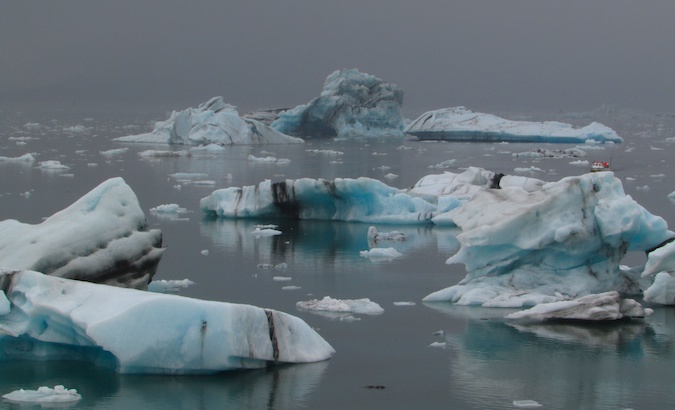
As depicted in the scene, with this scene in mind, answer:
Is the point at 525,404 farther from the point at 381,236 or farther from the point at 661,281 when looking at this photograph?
the point at 381,236

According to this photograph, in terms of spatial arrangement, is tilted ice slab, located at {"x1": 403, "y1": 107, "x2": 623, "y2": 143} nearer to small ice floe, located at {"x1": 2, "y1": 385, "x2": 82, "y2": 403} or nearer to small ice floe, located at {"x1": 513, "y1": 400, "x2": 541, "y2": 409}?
small ice floe, located at {"x1": 513, "y1": 400, "x2": 541, "y2": 409}

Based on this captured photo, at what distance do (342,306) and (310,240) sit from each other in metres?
4.70

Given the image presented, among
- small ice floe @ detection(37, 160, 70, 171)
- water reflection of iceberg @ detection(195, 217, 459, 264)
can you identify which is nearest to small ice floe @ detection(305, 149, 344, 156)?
small ice floe @ detection(37, 160, 70, 171)

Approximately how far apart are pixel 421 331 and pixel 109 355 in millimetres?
2844

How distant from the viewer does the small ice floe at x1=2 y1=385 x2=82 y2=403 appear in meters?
6.33

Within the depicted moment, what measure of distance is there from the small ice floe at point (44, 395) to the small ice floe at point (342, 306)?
3.11 metres

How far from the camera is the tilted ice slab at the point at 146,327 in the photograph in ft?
21.7

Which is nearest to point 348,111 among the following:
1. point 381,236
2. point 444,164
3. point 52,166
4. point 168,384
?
point 444,164

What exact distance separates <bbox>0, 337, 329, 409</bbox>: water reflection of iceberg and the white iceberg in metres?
2.49

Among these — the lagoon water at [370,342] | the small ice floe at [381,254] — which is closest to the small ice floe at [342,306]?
the lagoon water at [370,342]

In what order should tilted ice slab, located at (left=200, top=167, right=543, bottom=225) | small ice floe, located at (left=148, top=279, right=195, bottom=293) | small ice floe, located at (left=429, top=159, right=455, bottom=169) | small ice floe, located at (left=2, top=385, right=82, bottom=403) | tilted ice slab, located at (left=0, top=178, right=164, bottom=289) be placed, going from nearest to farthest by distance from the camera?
1. small ice floe, located at (left=2, top=385, right=82, bottom=403)
2. tilted ice slab, located at (left=0, top=178, right=164, bottom=289)
3. small ice floe, located at (left=148, top=279, right=195, bottom=293)
4. tilted ice slab, located at (left=200, top=167, right=543, bottom=225)
5. small ice floe, located at (left=429, top=159, right=455, bottom=169)

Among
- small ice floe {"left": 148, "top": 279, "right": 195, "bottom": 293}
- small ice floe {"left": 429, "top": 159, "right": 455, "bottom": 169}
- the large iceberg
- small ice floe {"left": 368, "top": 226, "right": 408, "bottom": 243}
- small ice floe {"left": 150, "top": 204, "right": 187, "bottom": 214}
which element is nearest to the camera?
small ice floe {"left": 148, "top": 279, "right": 195, "bottom": 293}

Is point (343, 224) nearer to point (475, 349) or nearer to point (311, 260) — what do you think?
point (311, 260)

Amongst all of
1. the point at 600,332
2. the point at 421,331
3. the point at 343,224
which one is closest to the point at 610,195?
the point at 600,332
